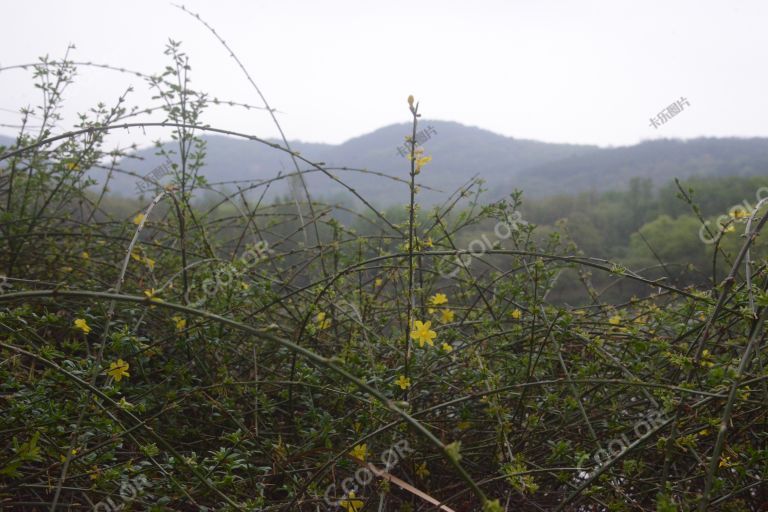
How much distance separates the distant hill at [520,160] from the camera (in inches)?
2144

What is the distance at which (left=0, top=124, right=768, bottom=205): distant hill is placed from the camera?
5447 cm

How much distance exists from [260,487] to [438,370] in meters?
0.64

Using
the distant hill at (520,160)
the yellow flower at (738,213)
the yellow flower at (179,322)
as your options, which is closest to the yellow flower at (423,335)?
the yellow flower at (179,322)

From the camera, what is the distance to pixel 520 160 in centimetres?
7238

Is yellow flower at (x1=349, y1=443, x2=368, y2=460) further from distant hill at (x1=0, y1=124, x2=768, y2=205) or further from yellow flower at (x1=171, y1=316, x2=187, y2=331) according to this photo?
distant hill at (x1=0, y1=124, x2=768, y2=205)

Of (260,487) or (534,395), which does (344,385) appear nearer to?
(260,487)

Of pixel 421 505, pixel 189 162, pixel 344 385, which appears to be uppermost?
pixel 189 162

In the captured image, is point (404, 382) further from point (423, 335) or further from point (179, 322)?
point (179, 322)

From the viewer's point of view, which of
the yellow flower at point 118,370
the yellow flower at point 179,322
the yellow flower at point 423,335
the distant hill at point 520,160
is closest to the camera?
the yellow flower at point 118,370

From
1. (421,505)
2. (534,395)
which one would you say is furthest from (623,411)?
(421,505)

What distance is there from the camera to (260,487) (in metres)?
1.38
